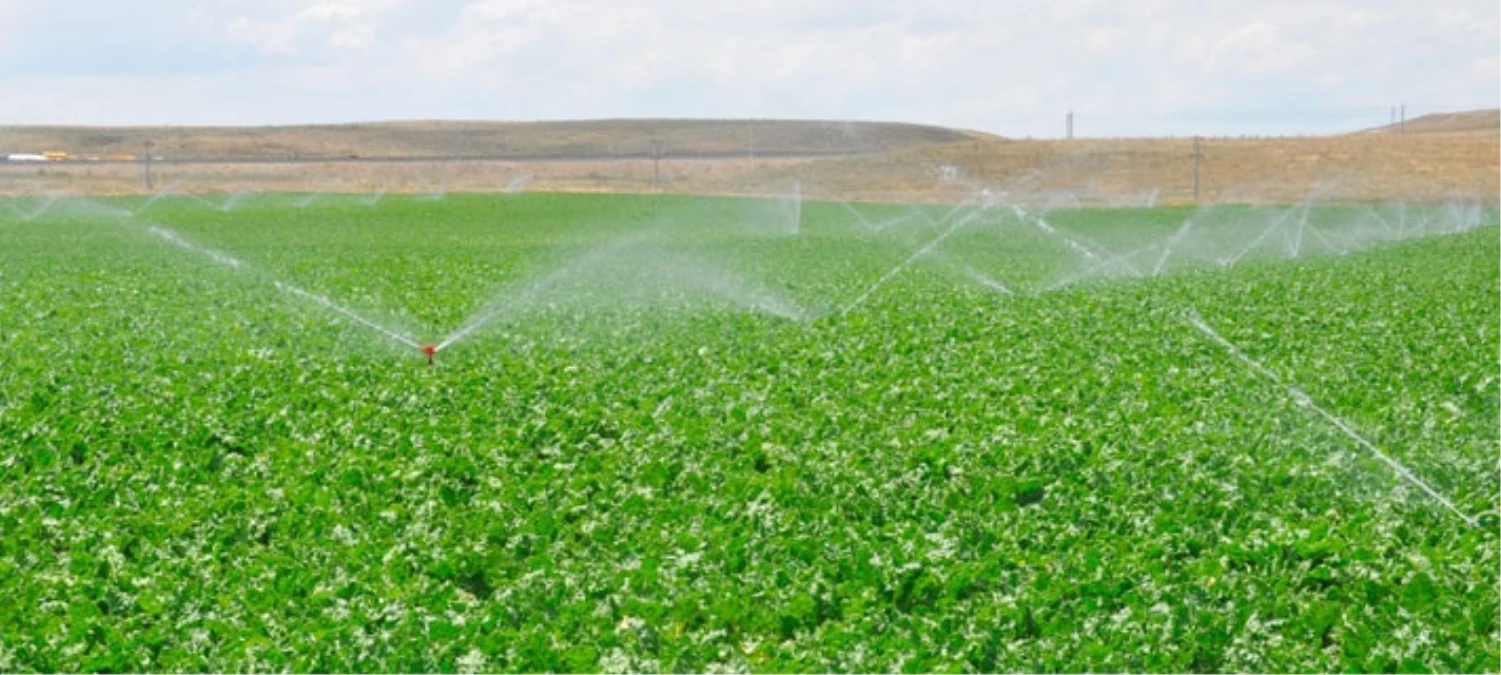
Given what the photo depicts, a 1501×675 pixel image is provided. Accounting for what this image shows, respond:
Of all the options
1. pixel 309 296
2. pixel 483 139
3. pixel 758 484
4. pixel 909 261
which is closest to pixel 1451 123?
pixel 483 139

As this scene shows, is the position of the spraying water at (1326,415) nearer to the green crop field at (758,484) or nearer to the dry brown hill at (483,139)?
the green crop field at (758,484)

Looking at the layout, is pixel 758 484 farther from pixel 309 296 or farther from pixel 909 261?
pixel 909 261

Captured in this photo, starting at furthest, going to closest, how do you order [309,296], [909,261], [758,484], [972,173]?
[972,173] < [909,261] < [309,296] < [758,484]

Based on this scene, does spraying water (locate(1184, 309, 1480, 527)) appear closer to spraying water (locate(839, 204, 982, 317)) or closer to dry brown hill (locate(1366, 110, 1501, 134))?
spraying water (locate(839, 204, 982, 317))

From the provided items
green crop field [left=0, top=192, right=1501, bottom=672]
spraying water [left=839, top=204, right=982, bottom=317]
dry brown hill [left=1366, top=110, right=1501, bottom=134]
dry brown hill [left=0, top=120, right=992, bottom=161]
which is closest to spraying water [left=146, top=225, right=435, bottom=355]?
green crop field [left=0, top=192, right=1501, bottom=672]

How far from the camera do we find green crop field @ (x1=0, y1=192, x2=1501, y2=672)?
719 centimetres

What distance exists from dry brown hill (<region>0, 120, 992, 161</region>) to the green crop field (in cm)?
10557

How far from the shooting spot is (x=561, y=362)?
1573cm

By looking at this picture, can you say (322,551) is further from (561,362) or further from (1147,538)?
(561,362)

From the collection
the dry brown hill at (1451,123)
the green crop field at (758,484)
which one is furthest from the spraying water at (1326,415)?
the dry brown hill at (1451,123)

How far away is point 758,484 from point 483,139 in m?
145

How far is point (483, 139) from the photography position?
152 meters

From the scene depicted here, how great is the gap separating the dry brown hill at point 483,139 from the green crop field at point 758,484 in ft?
346

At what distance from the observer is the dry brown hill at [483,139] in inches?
5202
